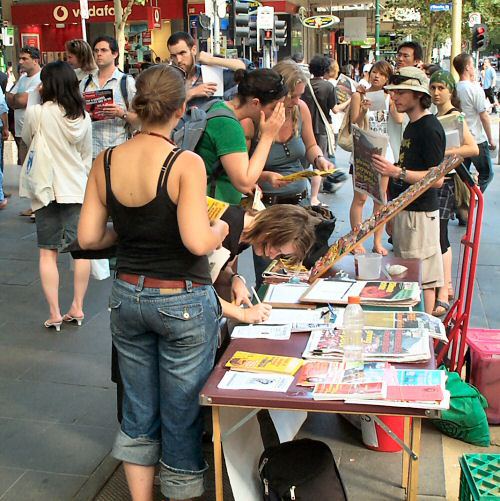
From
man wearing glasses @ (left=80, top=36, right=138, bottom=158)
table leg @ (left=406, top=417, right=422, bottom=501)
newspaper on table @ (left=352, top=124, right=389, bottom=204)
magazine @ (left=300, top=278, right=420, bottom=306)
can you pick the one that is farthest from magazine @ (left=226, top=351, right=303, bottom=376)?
man wearing glasses @ (left=80, top=36, right=138, bottom=158)

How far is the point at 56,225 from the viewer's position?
590 centimetres

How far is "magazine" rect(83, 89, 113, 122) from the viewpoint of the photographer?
22.2 feet

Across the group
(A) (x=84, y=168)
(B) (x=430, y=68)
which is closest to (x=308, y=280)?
(A) (x=84, y=168)

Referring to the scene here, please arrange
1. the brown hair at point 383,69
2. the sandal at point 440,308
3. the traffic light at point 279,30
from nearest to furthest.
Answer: the sandal at point 440,308 → the brown hair at point 383,69 → the traffic light at point 279,30

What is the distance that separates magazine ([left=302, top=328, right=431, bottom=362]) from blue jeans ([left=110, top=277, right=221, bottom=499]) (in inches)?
17.2

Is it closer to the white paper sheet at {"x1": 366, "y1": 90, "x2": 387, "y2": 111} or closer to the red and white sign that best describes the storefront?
the red and white sign

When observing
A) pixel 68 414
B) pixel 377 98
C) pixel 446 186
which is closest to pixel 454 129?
pixel 446 186

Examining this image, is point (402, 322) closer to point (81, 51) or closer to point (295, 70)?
point (295, 70)

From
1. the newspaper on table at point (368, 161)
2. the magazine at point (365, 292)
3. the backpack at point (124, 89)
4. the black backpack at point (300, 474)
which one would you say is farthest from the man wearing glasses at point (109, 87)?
the black backpack at point (300, 474)

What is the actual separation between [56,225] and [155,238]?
3087mm

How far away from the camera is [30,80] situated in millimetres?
9906

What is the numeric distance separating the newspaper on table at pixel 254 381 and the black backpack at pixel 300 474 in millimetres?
417

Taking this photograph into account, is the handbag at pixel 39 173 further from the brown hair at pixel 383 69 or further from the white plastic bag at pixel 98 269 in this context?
the brown hair at pixel 383 69

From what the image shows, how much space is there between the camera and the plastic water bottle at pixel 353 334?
3.16 metres
